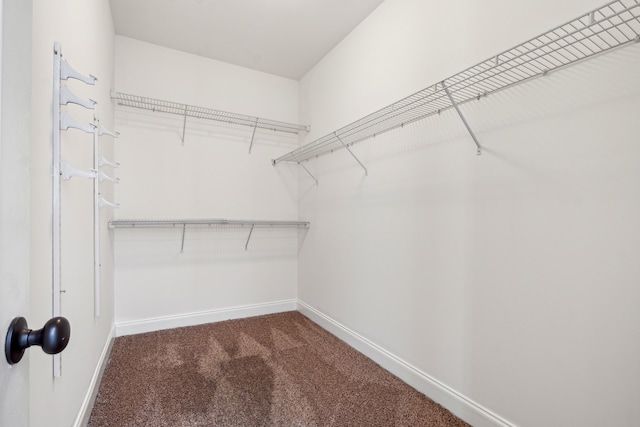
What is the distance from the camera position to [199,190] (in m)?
2.81

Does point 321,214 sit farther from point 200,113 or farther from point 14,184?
point 14,184

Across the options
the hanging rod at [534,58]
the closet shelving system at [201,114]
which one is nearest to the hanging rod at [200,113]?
the closet shelving system at [201,114]

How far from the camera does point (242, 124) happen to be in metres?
3.00

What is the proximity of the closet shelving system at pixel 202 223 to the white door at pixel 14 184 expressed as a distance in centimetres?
211

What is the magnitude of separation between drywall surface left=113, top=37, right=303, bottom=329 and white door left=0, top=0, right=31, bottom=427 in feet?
7.66

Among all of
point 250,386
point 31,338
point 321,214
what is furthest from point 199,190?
point 31,338

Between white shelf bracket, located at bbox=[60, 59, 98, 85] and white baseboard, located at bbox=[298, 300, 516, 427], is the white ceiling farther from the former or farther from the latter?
white baseboard, located at bbox=[298, 300, 516, 427]

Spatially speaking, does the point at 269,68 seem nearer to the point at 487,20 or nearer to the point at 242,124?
the point at 242,124

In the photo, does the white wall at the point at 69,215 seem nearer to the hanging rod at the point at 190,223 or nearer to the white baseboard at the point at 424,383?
the hanging rod at the point at 190,223

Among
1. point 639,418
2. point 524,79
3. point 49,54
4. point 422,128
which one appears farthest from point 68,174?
point 639,418

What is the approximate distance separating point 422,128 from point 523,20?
657 mm

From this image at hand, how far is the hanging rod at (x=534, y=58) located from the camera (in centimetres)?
101

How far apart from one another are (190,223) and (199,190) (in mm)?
327

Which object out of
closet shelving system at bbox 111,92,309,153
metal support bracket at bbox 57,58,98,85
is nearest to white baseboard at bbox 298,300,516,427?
closet shelving system at bbox 111,92,309,153
